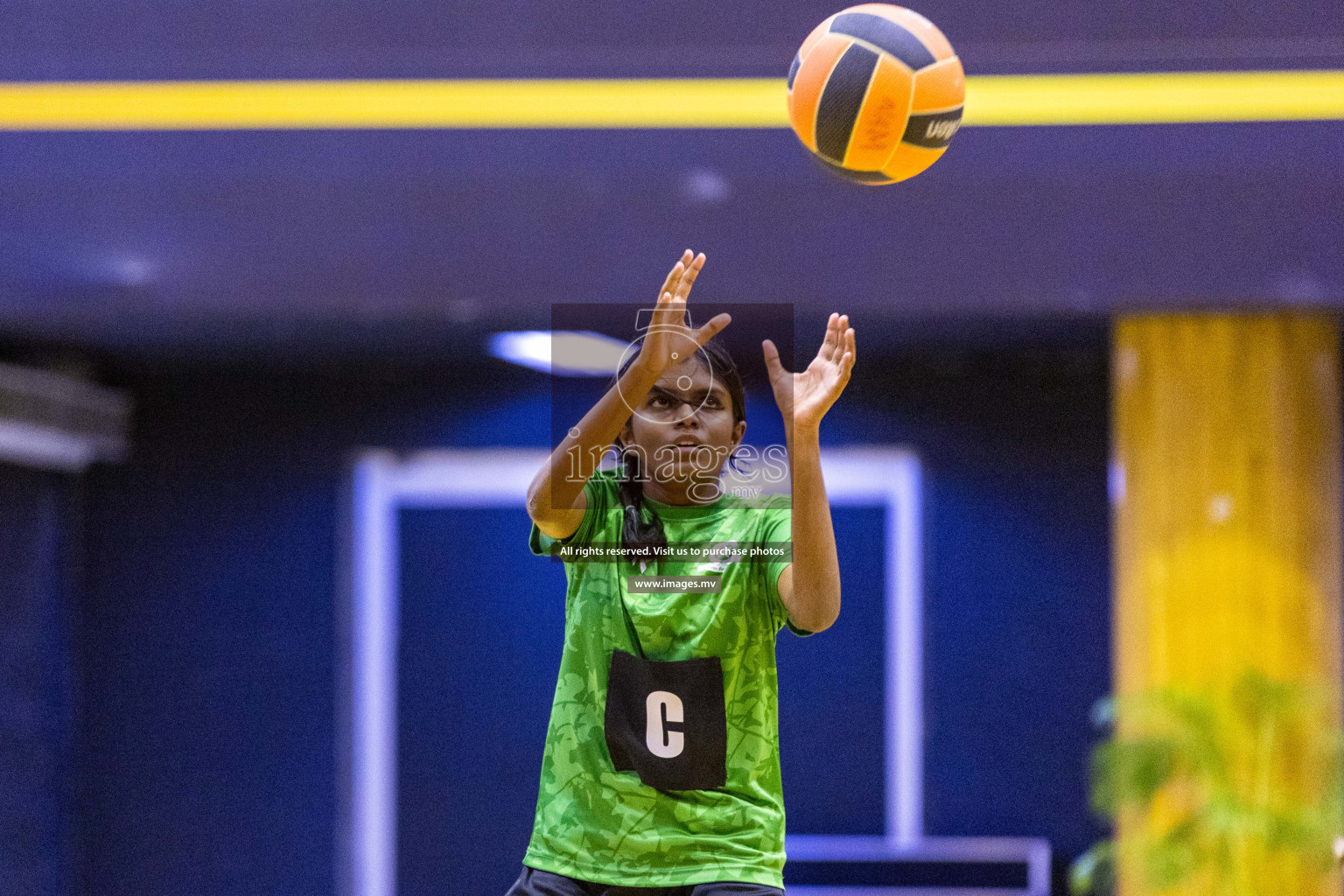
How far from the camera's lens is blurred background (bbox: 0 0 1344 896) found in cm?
413

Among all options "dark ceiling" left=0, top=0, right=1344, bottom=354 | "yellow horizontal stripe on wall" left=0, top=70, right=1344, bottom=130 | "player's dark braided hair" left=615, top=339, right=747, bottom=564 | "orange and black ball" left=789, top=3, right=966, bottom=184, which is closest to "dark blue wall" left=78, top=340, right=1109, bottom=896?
"dark ceiling" left=0, top=0, right=1344, bottom=354

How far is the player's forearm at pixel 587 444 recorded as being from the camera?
1.93 metres

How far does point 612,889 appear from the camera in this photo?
72.2 inches

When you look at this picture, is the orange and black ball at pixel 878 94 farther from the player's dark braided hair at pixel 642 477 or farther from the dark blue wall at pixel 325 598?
the dark blue wall at pixel 325 598

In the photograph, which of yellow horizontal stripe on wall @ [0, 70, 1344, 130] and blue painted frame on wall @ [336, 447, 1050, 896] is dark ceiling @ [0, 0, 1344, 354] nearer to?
yellow horizontal stripe on wall @ [0, 70, 1344, 130]

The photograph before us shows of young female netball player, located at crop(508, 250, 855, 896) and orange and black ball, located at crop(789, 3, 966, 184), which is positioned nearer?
young female netball player, located at crop(508, 250, 855, 896)

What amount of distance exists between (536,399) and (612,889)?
11.4 ft

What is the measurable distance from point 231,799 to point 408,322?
7.41 feet

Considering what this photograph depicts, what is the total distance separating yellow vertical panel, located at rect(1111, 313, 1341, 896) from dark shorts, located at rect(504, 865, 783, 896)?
10.6 feet

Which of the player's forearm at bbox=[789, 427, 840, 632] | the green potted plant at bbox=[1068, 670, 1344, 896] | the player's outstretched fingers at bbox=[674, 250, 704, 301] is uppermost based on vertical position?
the player's outstretched fingers at bbox=[674, 250, 704, 301]

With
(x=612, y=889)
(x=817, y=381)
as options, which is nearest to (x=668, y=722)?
(x=612, y=889)

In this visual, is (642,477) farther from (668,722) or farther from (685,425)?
(668,722)

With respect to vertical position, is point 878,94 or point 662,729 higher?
point 878,94

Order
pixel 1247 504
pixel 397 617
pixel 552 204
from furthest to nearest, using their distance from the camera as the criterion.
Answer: pixel 397 617
pixel 1247 504
pixel 552 204
